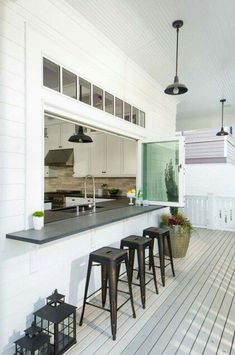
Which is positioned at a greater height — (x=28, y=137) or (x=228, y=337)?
(x=28, y=137)

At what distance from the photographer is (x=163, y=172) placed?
4.32m

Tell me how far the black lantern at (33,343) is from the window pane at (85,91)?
2.24 meters

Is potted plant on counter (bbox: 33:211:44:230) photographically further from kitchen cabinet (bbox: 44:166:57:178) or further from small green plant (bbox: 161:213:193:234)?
kitchen cabinet (bbox: 44:166:57:178)

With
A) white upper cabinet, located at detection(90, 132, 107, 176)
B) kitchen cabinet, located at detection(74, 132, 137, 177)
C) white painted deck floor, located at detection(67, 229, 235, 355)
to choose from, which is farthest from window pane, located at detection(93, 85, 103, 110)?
white upper cabinet, located at detection(90, 132, 107, 176)

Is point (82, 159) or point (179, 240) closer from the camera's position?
point (179, 240)

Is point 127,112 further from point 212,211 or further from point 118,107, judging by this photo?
point 212,211

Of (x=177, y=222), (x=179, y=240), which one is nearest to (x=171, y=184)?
(x=177, y=222)

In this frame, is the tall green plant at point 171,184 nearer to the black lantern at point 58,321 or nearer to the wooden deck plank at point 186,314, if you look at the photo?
the wooden deck plank at point 186,314

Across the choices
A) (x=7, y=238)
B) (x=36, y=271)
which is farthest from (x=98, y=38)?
(x=36, y=271)

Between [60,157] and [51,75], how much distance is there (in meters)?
→ 3.86

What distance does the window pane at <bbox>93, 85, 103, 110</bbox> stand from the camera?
2947 millimetres

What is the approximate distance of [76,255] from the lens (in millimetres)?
2635

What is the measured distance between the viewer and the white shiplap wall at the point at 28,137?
1.95m

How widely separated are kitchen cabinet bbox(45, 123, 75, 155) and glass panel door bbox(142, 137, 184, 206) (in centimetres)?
254
